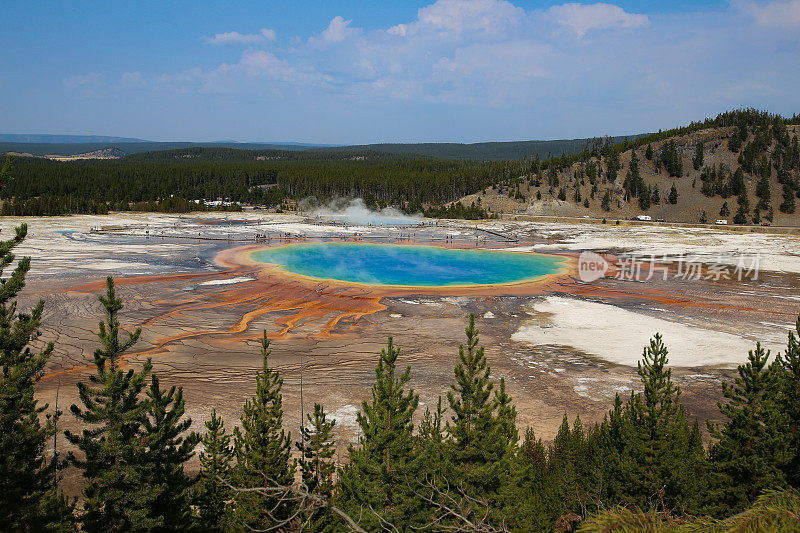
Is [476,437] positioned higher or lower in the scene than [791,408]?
lower

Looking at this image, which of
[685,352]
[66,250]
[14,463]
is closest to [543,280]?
[685,352]

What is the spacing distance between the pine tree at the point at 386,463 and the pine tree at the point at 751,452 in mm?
5975

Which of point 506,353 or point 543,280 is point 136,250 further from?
point 506,353

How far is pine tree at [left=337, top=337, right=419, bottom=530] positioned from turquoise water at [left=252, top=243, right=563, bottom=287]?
87.9ft

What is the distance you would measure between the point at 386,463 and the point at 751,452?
7.51 metres

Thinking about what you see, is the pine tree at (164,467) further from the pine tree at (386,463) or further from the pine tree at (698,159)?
the pine tree at (698,159)

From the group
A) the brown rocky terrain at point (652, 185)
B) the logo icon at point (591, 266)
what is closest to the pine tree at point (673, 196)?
the brown rocky terrain at point (652, 185)

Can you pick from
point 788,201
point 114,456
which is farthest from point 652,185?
point 114,456

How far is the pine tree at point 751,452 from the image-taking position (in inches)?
399

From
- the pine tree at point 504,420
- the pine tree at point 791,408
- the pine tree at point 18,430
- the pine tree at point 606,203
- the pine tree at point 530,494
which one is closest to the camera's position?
the pine tree at point 18,430

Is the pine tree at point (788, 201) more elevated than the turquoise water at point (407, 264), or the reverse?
the pine tree at point (788, 201)

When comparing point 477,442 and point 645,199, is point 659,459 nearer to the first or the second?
point 477,442

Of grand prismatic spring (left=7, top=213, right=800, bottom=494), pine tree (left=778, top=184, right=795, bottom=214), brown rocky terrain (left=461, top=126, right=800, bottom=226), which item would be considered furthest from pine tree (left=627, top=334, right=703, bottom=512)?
pine tree (left=778, top=184, right=795, bottom=214)

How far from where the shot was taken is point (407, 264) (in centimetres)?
4738
